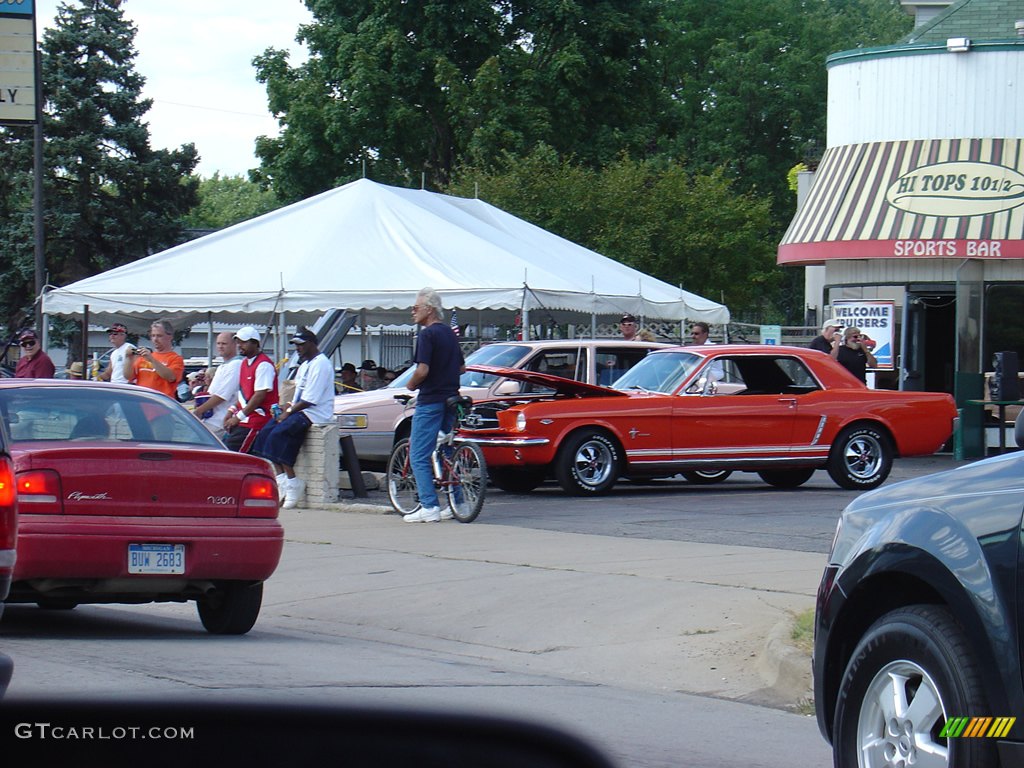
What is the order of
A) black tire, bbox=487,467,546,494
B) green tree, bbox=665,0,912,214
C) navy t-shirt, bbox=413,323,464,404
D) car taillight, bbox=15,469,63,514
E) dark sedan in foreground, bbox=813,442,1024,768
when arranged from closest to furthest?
1. dark sedan in foreground, bbox=813,442,1024,768
2. car taillight, bbox=15,469,63,514
3. navy t-shirt, bbox=413,323,464,404
4. black tire, bbox=487,467,546,494
5. green tree, bbox=665,0,912,214

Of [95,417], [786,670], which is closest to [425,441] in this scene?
[95,417]

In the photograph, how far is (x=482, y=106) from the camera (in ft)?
136

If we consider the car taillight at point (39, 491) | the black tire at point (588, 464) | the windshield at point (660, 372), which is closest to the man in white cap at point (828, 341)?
the windshield at point (660, 372)

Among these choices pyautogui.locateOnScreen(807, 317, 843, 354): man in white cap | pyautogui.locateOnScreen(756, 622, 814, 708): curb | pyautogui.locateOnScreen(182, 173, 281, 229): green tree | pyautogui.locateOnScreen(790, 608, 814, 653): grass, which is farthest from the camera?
pyautogui.locateOnScreen(182, 173, 281, 229): green tree

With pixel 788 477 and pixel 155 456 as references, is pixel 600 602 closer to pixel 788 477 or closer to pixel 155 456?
pixel 155 456

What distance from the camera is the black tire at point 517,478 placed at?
17.1m

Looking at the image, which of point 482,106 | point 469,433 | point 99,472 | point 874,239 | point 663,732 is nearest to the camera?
point 663,732

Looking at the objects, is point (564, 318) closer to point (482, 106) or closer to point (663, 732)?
point (482, 106)

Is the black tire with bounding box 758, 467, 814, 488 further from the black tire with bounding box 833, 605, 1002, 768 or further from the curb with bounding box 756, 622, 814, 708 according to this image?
the black tire with bounding box 833, 605, 1002, 768

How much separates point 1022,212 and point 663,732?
20647 mm

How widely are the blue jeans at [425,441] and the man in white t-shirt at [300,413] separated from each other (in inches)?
62.8

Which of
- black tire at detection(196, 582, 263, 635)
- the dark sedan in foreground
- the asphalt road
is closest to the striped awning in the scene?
the asphalt road

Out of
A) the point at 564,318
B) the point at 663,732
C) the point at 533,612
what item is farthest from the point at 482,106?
the point at 663,732

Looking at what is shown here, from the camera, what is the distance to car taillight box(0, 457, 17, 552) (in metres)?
6.47
